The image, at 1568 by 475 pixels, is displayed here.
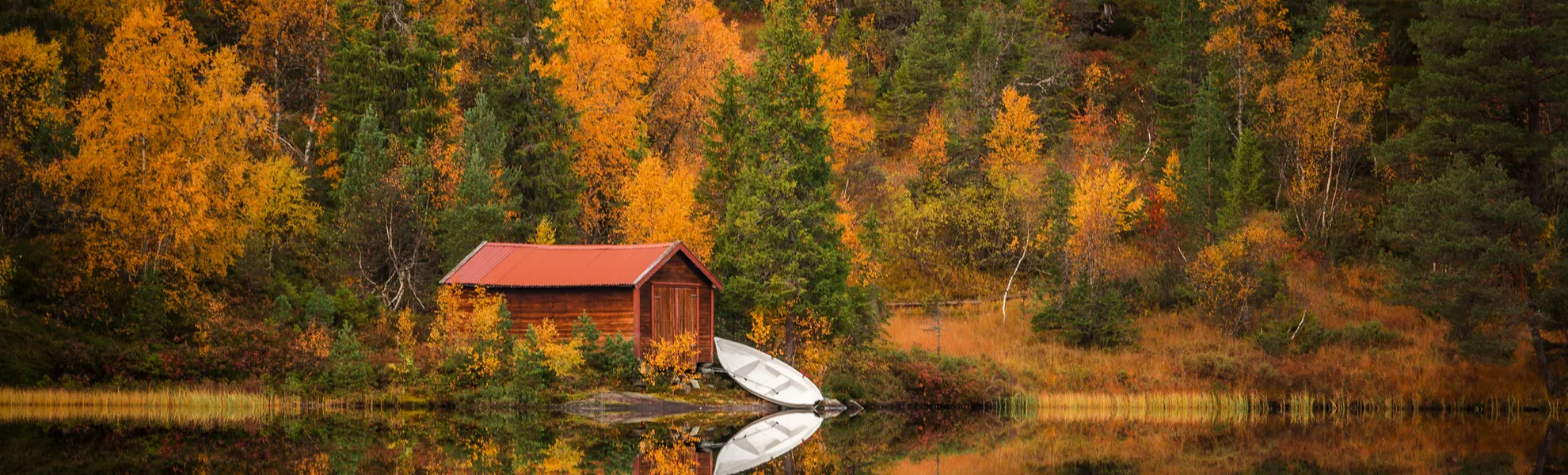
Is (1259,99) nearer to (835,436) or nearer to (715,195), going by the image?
(715,195)

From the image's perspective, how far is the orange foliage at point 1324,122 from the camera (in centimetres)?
5091

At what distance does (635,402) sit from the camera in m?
33.8

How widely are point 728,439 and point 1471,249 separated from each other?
19.9 metres

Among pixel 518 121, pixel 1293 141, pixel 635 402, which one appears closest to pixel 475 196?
pixel 518 121

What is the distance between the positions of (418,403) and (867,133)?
635 inches

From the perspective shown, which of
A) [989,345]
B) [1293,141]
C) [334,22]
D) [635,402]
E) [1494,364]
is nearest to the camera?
[635,402]

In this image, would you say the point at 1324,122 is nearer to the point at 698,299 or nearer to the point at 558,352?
the point at 698,299

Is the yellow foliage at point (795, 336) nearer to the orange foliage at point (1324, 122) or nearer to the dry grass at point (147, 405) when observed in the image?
the dry grass at point (147, 405)

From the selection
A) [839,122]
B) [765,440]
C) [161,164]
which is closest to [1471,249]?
[839,122]

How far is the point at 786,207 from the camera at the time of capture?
36312 millimetres

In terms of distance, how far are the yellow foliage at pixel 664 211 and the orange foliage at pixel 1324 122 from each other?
73.1 ft

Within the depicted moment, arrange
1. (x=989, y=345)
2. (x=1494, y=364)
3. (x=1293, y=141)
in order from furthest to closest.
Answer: (x=1293, y=141)
(x=989, y=345)
(x=1494, y=364)

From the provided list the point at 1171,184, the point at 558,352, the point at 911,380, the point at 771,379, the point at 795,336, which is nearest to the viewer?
the point at 558,352

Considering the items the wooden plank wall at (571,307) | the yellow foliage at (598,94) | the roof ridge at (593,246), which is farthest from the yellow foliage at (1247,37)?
the wooden plank wall at (571,307)
